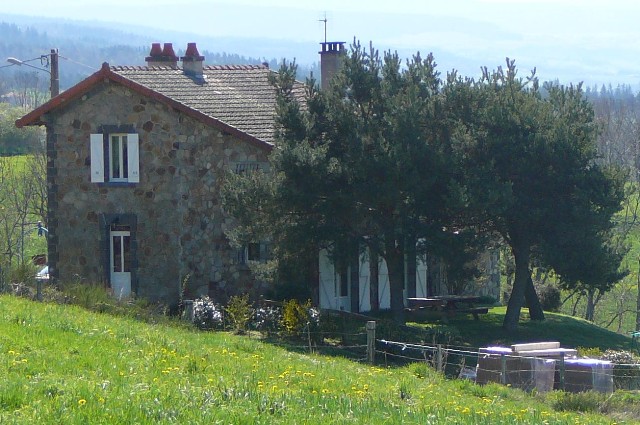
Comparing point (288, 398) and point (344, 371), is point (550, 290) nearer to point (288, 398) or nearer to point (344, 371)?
point (344, 371)

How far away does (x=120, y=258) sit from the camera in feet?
98.5

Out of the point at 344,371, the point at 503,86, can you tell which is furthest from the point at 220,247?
the point at 344,371

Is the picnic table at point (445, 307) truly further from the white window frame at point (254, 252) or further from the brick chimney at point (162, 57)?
the brick chimney at point (162, 57)

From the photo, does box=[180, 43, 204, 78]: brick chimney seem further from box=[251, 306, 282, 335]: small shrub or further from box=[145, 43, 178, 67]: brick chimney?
box=[251, 306, 282, 335]: small shrub

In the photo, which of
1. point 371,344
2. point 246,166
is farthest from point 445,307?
point 371,344

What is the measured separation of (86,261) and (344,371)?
15.9 metres

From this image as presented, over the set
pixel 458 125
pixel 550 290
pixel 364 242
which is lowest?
pixel 550 290

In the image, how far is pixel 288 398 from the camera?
10406mm

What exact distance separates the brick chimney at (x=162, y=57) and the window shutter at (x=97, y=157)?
610 cm

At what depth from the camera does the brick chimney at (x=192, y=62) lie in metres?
32.9

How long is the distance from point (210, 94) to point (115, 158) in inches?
140

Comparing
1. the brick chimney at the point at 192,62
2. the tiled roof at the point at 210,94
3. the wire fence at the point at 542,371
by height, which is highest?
the brick chimney at the point at 192,62

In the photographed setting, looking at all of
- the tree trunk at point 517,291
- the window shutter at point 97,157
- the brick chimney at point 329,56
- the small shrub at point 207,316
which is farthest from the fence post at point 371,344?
the brick chimney at point 329,56

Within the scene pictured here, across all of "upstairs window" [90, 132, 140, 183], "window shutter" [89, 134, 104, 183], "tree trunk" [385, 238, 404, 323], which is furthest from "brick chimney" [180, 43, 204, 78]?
"tree trunk" [385, 238, 404, 323]
